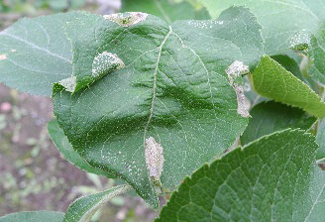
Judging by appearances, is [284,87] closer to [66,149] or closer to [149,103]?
[149,103]

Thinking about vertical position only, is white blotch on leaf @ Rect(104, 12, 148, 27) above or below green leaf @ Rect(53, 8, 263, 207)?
above

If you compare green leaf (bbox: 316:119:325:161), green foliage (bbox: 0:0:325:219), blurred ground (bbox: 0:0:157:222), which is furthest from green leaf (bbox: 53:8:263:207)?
blurred ground (bbox: 0:0:157:222)

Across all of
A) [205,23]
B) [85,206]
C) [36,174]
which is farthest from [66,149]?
[36,174]

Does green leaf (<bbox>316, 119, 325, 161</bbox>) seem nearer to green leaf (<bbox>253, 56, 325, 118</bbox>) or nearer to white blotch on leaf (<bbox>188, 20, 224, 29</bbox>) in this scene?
green leaf (<bbox>253, 56, 325, 118</bbox>)

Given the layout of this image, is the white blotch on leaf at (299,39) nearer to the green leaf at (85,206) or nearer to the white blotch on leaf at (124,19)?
the white blotch on leaf at (124,19)

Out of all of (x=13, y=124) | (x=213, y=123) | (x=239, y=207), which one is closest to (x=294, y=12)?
(x=213, y=123)

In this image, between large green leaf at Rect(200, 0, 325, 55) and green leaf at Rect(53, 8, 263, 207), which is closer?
green leaf at Rect(53, 8, 263, 207)

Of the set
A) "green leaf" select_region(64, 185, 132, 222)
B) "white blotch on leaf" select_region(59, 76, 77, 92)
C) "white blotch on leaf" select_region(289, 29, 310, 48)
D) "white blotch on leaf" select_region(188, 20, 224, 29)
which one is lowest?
"green leaf" select_region(64, 185, 132, 222)
